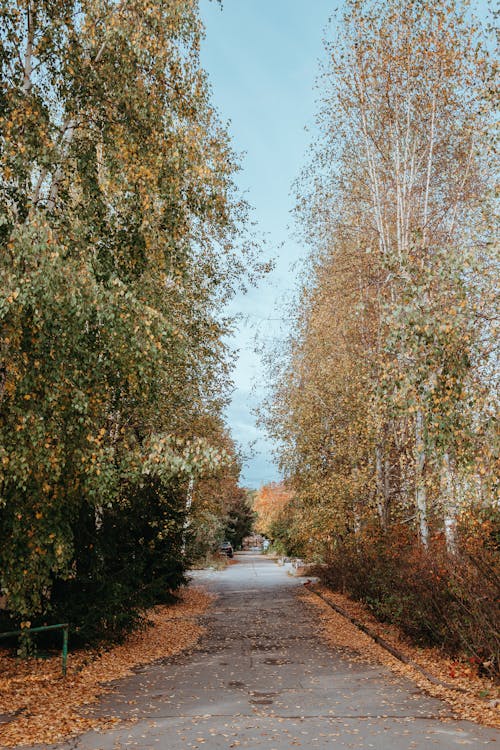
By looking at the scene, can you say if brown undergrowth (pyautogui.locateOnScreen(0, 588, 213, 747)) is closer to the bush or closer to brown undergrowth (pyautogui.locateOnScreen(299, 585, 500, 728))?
brown undergrowth (pyautogui.locateOnScreen(299, 585, 500, 728))

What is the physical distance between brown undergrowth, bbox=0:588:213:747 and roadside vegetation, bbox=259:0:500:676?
4525 millimetres

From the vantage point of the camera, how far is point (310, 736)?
6.91m

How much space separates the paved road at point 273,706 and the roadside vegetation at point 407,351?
1.57m

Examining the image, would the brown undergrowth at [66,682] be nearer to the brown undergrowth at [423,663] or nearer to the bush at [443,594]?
the brown undergrowth at [423,663]

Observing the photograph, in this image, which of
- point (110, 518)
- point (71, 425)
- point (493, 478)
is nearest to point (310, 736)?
point (493, 478)

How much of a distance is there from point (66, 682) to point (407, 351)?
7.20 metres

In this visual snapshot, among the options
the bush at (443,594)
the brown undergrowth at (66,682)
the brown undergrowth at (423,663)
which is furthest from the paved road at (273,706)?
the bush at (443,594)

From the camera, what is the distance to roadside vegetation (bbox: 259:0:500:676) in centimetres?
879

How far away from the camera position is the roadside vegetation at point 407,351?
8.79 m

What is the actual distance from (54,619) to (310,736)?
551cm

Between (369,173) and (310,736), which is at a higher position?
(369,173)

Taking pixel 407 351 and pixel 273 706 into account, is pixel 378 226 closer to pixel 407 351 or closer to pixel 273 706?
pixel 407 351

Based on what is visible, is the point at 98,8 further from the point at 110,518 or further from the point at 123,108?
the point at 110,518

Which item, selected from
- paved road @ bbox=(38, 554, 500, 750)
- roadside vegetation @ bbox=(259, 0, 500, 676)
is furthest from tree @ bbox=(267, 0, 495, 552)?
paved road @ bbox=(38, 554, 500, 750)
